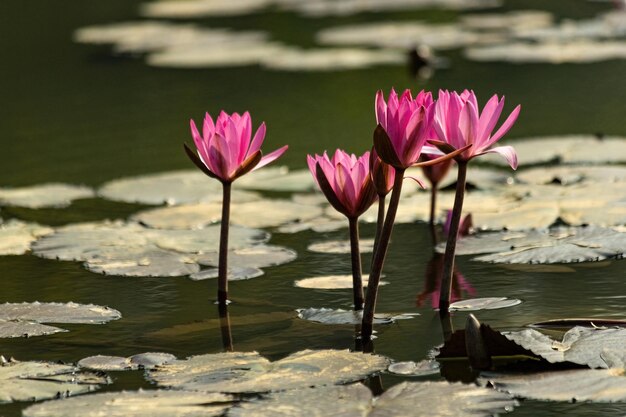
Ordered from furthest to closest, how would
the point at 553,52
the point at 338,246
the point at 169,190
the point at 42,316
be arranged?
1. the point at 553,52
2. the point at 169,190
3. the point at 338,246
4. the point at 42,316

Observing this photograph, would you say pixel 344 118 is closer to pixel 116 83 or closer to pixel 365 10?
pixel 116 83

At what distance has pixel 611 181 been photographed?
343cm

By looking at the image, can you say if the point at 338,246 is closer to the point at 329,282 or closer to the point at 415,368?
the point at 329,282

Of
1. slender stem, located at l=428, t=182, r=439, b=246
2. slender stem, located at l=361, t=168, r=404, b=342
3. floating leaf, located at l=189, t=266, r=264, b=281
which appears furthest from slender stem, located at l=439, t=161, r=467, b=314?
slender stem, located at l=428, t=182, r=439, b=246

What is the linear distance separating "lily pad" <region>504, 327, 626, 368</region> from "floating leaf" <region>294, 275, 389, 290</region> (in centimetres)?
62

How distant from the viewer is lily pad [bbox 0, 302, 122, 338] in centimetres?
238

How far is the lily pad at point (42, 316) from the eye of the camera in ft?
7.81

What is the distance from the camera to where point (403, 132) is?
205 centimetres

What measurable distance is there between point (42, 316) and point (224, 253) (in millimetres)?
410

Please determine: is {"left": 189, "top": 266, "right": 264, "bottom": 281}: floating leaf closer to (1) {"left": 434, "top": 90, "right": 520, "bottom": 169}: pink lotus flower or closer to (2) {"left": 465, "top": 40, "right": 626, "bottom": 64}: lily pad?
(1) {"left": 434, "top": 90, "right": 520, "bottom": 169}: pink lotus flower

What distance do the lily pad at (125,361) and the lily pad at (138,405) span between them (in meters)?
0.21

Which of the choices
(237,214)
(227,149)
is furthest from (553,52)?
(227,149)

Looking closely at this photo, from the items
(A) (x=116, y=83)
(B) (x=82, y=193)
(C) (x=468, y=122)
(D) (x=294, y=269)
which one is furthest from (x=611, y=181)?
(A) (x=116, y=83)

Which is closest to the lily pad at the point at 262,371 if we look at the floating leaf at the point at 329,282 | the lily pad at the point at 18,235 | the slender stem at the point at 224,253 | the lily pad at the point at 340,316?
the lily pad at the point at 340,316
